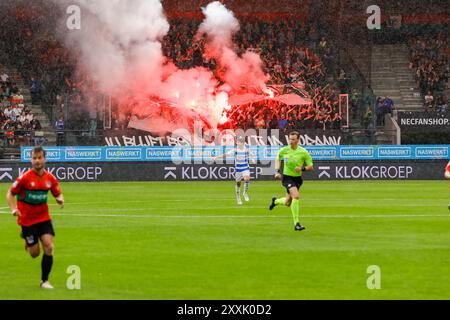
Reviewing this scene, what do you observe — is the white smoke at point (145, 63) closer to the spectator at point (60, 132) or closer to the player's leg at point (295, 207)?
the spectator at point (60, 132)

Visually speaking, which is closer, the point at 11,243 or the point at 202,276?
the point at 202,276

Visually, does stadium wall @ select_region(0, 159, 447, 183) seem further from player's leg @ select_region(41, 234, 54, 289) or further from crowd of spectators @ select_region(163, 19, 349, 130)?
player's leg @ select_region(41, 234, 54, 289)

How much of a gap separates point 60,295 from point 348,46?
43351 mm

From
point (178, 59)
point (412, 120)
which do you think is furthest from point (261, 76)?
point (412, 120)

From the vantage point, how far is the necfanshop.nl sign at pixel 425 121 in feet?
157

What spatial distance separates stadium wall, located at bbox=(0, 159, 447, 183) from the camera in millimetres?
47156

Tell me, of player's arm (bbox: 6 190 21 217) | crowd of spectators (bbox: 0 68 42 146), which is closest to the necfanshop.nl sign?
crowd of spectators (bbox: 0 68 42 146)

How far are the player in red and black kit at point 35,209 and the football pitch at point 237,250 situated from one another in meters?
0.54

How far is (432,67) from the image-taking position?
55125 mm

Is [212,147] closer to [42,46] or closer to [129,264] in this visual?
[42,46]

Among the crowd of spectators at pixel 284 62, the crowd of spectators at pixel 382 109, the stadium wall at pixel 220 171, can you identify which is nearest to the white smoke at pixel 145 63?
the crowd of spectators at pixel 284 62

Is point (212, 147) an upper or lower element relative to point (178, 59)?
lower

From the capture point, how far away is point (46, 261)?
1399 centimetres

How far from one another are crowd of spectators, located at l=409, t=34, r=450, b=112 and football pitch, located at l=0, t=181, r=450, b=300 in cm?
1910
